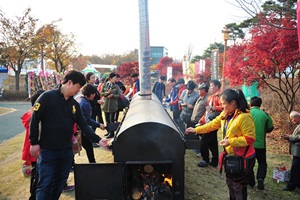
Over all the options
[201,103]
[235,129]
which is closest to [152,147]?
[235,129]

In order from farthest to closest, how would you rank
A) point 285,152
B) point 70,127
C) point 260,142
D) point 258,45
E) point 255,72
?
1. point 255,72
2. point 258,45
3. point 285,152
4. point 260,142
5. point 70,127

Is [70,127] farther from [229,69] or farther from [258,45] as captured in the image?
[229,69]

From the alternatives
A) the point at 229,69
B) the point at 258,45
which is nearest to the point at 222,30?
the point at 229,69

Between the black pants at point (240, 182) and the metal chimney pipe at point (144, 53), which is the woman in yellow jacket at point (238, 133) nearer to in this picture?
the black pants at point (240, 182)

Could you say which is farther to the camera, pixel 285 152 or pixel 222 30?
pixel 222 30

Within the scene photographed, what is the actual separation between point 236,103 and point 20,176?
423 centimetres

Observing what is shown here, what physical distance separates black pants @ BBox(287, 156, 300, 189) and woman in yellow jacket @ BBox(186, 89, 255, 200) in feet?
6.27

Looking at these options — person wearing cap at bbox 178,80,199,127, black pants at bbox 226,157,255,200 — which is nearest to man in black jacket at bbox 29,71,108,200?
black pants at bbox 226,157,255,200

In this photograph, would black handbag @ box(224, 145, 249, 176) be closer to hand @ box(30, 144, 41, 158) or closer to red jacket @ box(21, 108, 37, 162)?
hand @ box(30, 144, 41, 158)

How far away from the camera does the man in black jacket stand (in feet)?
10.2

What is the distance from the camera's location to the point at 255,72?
31.2ft

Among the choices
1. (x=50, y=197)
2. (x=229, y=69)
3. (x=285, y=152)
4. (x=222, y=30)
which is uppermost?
(x=222, y=30)

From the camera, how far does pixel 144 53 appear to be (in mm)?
5379

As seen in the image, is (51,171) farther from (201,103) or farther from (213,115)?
(201,103)
